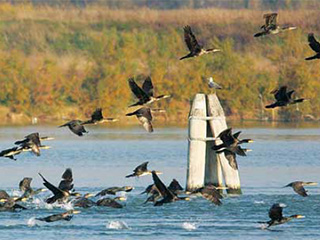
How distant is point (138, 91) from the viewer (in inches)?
774

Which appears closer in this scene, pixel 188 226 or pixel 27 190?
pixel 188 226

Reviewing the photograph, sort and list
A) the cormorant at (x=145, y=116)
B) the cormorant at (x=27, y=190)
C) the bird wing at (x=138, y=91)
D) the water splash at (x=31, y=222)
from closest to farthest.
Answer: the bird wing at (x=138, y=91)
the cormorant at (x=145, y=116)
the water splash at (x=31, y=222)
the cormorant at (x=27, y=190)

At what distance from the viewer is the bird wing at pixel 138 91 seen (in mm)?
19578

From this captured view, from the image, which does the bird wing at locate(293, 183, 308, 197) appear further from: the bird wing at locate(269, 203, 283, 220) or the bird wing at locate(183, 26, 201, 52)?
the bird wing at locate(183, 26, 201, 52)

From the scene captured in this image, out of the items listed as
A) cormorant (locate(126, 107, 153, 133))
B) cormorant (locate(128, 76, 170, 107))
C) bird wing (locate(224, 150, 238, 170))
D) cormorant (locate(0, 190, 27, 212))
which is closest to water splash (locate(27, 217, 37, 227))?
cormorant (locate(0, 190, 27, 212))

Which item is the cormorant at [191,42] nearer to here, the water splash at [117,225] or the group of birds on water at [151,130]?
the group of birds on water at [151,130]

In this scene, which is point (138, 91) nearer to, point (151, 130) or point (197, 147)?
point (151, 130)

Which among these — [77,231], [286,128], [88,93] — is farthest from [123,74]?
[77,231]

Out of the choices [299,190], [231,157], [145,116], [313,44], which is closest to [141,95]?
[145,116]

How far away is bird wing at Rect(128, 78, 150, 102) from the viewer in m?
19.6

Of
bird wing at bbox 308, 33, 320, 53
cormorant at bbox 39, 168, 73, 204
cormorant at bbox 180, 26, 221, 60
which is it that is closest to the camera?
cormorant at bbox 39, 168, 73, 204

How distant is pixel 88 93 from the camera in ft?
250

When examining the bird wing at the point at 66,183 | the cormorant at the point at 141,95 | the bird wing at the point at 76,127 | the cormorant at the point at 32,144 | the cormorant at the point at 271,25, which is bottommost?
the bird wing at the point at 66,183

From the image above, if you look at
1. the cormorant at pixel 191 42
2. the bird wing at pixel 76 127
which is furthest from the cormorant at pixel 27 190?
the cormorant at pixel 191 42
